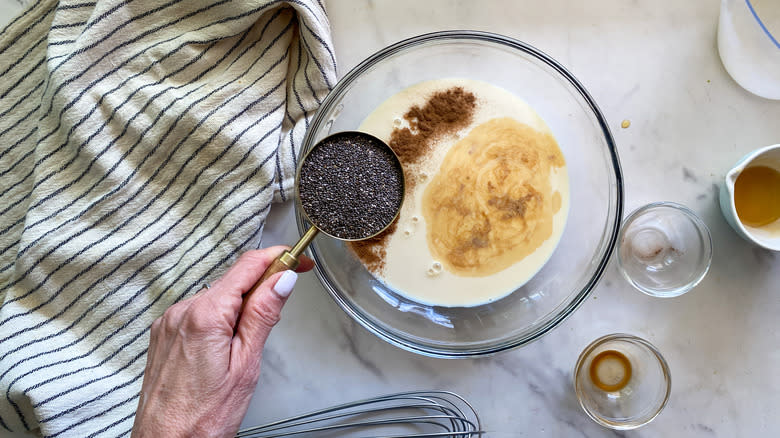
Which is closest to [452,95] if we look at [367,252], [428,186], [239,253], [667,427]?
[428,186]

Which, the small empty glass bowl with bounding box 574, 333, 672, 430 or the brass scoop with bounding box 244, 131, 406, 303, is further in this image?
the small empty glass bowl with bounding box 574, 333, 672, 430

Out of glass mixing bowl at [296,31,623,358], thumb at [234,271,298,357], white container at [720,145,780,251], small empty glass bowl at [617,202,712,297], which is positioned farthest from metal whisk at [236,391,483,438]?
white container at [720,145,780,251]

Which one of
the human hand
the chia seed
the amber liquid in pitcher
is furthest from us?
the amber liquid in pitcher

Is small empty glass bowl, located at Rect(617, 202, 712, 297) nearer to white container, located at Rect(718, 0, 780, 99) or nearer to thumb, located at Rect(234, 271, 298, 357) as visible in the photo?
white container, located at Rect(718, 0, 780, 99)

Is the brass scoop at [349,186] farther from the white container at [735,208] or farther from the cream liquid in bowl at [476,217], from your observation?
the white container at [735,208]

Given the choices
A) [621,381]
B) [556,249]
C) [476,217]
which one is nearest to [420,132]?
[476,217]

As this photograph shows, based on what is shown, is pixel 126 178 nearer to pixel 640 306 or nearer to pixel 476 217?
pixel 476 217

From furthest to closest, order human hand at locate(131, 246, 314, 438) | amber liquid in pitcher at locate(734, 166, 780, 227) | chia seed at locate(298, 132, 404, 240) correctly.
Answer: amber liquid in pitcher at locate(734, 166, 780, 227) → chia seed at locate(298, 132, 404, 240) → human hand at locate(131, 246, 314, 438)
